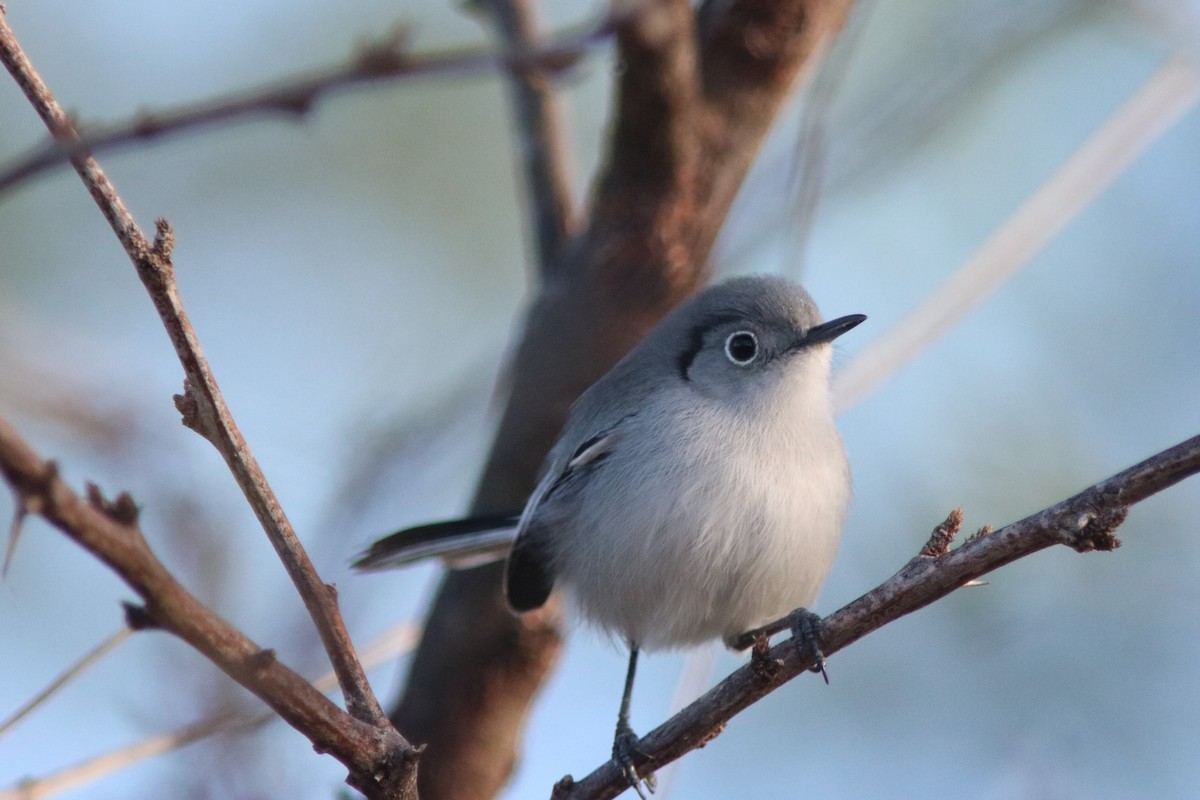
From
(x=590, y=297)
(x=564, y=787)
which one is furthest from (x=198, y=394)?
(x=590, y=297)

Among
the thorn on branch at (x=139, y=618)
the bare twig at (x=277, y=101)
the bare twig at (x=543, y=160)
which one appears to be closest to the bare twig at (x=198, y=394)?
the bare twig at (x=277, y=101)

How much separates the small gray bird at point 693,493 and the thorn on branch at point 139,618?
152cm

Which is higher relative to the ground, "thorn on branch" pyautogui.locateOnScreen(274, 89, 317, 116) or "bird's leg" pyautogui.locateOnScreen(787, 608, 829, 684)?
"thorn on branch" pyautogui.locateOnScreen(274, 89, 317, 116)

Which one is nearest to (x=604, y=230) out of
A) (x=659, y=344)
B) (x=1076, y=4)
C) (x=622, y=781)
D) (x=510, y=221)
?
(x=659, y=344)

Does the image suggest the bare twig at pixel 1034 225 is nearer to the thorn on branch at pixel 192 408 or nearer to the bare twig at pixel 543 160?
the bare twig at pixel 543 160

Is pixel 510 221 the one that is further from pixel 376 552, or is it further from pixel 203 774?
pixel 203 774

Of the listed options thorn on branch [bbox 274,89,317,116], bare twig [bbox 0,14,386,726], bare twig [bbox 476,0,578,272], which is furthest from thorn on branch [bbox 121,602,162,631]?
bare twig [bbox 476,0,578,272]

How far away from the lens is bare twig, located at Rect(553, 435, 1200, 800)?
1495 millimetres

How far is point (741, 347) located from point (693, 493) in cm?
54

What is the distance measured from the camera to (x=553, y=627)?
133 inches

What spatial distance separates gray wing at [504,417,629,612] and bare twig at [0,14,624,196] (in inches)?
72.3

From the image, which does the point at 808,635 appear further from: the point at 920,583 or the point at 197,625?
the point at 197,625

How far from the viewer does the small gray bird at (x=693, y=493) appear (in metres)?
2.68

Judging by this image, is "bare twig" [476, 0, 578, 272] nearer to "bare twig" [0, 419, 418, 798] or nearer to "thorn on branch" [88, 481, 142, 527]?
"bare twig" [0, 419, 418, 798]
